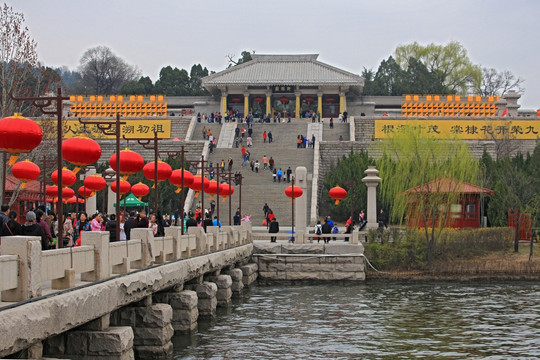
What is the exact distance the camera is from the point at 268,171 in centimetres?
4072

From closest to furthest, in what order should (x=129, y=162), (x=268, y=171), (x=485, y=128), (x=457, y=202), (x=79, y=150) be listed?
(x=79, y=150)
(x=129, y=162)
(x=457, y=202)
(x=268, y=171)
(x=485, y=128)

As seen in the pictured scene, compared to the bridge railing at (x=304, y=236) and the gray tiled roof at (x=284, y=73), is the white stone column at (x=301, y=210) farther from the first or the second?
the gray tiled roof at (x=284, y=73)

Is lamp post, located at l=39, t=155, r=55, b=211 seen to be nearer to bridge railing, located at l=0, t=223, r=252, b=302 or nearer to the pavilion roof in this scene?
bridge railing, located at l=0, t=223, r=252, b=302

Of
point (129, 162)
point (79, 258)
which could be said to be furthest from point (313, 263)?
point (79, 258)

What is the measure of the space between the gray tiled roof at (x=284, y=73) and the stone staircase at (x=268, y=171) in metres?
7.66

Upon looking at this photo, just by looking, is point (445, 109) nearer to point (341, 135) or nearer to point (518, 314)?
point (341, 135)

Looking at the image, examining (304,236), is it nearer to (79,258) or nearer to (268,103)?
(79,258)

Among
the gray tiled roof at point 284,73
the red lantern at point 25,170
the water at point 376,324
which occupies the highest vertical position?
the gray tiled roof at point 284,73

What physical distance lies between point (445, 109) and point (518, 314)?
37373 millimetres

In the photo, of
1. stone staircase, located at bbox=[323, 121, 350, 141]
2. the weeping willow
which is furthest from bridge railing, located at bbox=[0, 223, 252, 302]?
stone staircase, located at bbox=[323, 121, 350, 141]

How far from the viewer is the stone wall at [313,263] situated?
24406 millimetres

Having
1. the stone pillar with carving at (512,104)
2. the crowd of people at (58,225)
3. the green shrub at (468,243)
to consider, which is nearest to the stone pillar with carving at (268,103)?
the stone pillar with carving at (512,104)

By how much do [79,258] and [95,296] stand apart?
0.52 metres

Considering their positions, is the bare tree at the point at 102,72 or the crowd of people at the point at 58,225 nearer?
the crowd of people at the point at 58,225
